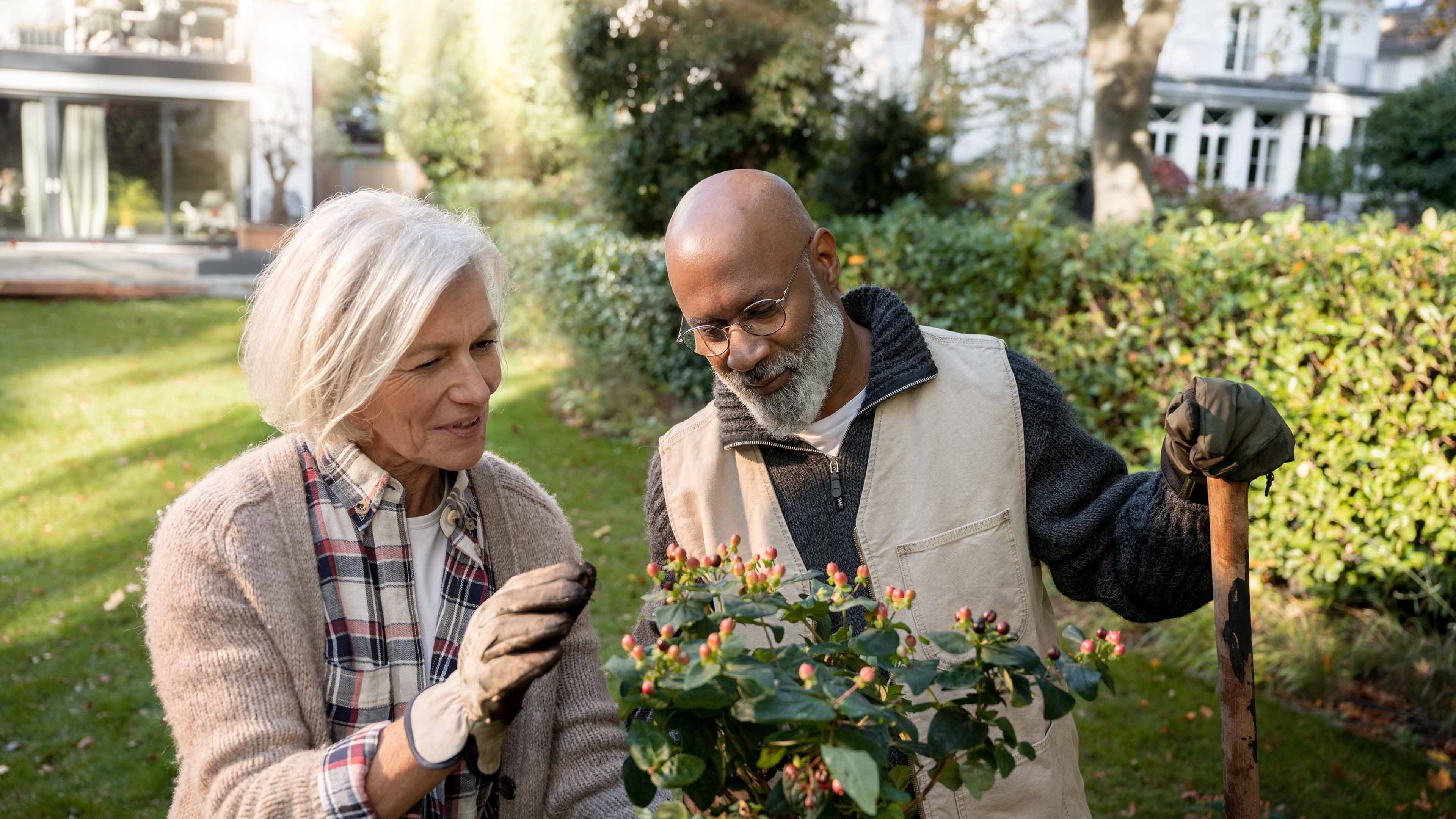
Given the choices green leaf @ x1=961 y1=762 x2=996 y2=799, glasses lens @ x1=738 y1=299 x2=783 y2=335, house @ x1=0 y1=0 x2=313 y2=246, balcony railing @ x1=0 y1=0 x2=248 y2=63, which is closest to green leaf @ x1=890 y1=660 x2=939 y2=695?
green leaf @ x1=961 y1=762 x2=996 y2=799

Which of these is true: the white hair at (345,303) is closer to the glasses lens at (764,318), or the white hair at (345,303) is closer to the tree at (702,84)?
the glasses lens at (764,318)

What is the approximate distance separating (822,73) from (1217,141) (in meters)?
30.1

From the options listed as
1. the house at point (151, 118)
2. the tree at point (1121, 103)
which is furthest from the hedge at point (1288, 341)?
the house at point (151, 118)

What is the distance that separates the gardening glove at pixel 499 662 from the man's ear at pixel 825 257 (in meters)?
1.02

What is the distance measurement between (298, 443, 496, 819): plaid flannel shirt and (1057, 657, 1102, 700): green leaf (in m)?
1.10

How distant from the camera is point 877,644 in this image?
1.33 m

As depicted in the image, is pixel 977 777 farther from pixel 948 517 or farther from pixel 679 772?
pixel 948 517

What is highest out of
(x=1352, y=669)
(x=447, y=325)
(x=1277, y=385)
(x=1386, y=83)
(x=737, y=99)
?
(x=1386, y=83)

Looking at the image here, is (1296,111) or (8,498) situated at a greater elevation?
(1296,111)

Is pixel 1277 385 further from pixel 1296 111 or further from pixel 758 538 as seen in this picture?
pixel 1296 111

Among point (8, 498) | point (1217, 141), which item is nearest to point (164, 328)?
point (8, 498)

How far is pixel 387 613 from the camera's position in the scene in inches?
75.3

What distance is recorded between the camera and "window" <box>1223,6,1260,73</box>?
1344 inches

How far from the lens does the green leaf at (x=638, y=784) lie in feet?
4.37
